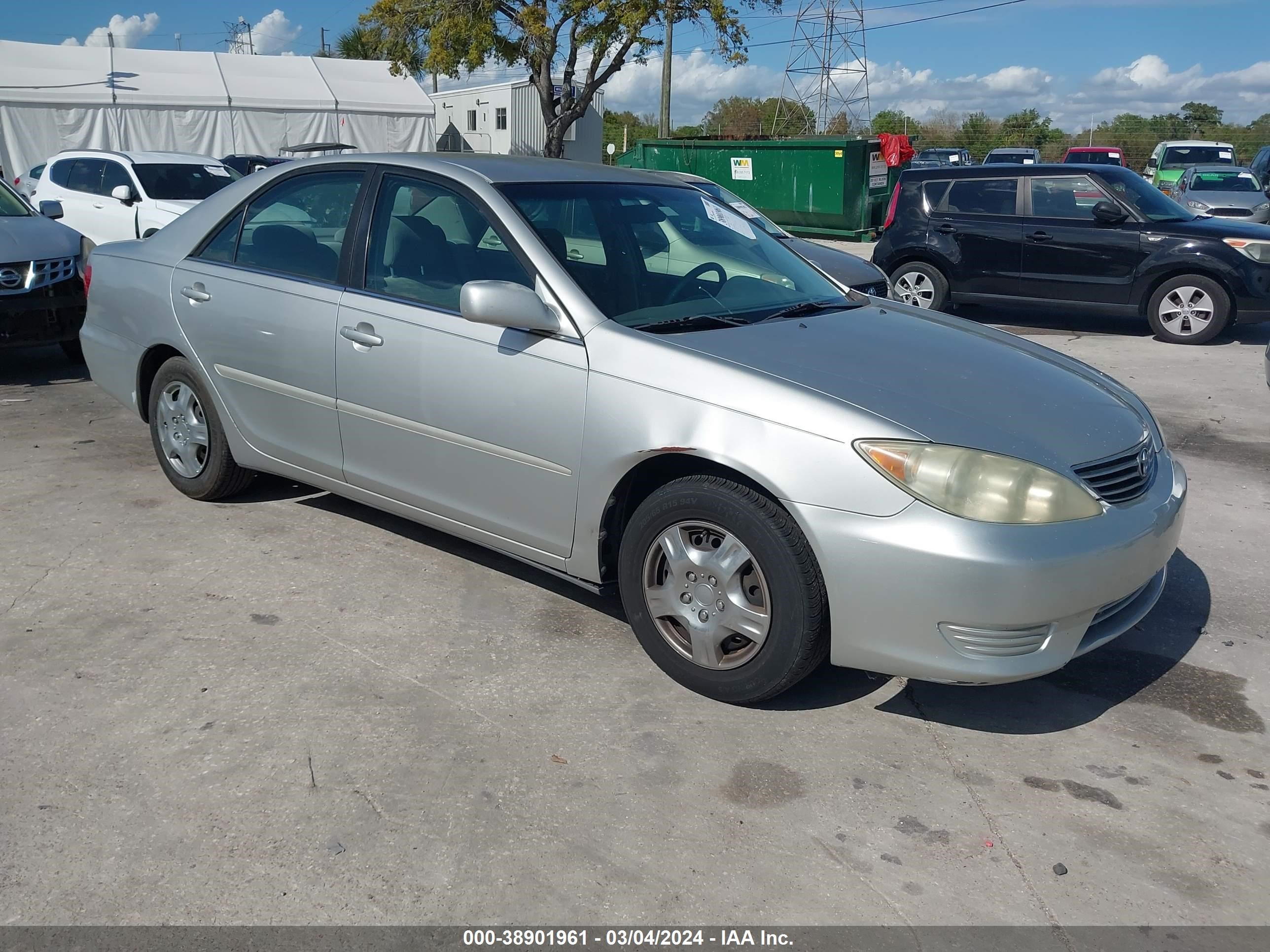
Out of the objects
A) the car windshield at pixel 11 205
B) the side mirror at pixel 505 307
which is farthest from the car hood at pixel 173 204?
the side mirror at pixel 505 307

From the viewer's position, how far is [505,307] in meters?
3.61

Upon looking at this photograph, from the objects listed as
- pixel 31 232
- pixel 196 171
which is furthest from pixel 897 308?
pixel 196 171

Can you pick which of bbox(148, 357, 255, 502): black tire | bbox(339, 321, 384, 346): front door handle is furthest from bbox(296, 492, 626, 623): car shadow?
bbox(339, 321, 384, 346): front door handle

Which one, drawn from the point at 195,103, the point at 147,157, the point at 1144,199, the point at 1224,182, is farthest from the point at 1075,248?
the point at 195,103

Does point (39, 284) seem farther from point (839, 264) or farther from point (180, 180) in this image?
point (839, 264)

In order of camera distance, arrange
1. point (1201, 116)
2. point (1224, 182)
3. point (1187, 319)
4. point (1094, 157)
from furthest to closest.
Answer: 1. point (1201, 116)
2. point (1094, 157)
3. point (1224, 182)
4. point (1187, 319)

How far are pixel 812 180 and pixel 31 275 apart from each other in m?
15.9

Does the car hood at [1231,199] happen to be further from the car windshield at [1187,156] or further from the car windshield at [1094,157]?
the car windshield at [1094,157]

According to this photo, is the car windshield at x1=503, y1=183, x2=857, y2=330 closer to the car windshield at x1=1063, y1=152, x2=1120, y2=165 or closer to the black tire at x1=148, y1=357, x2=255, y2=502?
the black tire at x1=148, y1=357, x2=255, y2=502

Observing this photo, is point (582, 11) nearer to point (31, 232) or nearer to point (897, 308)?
point (31, 232)

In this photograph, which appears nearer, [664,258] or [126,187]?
[664,258]

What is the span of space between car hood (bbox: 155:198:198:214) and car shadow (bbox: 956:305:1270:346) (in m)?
8.46

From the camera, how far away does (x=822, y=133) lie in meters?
35.1

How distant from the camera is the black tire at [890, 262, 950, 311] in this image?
11672mm
